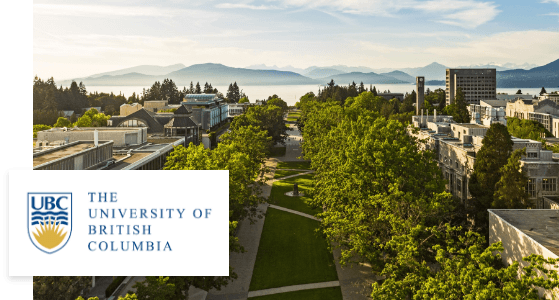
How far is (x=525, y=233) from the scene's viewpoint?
2444 centimetres

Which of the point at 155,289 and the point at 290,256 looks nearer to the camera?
the point at 155,289

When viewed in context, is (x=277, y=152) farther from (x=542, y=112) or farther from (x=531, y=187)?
(x=542, y=112)

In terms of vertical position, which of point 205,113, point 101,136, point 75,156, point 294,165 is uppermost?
point 205,113

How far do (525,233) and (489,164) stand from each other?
1298 centimetres

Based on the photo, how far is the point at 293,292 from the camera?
2928 centimetres

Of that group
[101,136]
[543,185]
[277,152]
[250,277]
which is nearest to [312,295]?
[250,277]

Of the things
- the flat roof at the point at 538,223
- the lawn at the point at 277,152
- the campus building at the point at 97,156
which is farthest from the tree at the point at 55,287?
the lawn at the point at 277,152

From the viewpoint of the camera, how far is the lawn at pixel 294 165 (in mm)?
73688

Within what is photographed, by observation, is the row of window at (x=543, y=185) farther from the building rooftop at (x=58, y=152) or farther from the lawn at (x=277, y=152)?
the lawn at (x=277, y=152)

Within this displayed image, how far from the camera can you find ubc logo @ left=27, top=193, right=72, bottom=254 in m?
13.5

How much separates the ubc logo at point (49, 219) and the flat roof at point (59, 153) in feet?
63.0

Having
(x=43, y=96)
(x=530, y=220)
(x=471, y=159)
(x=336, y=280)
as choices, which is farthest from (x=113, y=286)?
(x=43, y=96)

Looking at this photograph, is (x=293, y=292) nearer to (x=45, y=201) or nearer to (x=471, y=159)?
(x=45, y=201)

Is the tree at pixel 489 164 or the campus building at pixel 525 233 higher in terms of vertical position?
the tree at pixel 489 164
